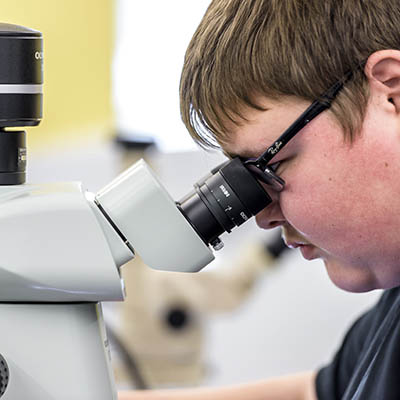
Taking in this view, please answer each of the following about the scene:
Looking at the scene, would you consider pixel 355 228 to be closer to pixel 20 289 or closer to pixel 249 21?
pixel 249 21

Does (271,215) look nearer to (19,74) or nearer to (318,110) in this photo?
(318,110)

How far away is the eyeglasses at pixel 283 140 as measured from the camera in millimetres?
795

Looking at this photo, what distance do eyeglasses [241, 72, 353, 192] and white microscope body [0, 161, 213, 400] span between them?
107 mm

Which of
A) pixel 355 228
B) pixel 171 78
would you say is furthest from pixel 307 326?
pixel 355 228

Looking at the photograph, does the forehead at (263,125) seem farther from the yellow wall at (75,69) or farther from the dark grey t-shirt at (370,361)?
the yellow wall at (75,69)

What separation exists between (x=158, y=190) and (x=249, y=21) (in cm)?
21

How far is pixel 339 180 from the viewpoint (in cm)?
82

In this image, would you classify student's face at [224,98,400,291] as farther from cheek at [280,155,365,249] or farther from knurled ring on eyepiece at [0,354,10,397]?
knurled ring on eyepiece at [0,354,10,397]

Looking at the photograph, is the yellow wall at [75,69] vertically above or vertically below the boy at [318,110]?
below

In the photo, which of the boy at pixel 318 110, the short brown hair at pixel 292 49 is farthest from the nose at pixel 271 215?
the short brown hair at pixel 292 49

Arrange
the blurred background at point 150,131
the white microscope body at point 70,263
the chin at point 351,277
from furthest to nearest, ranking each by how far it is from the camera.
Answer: the blurred background at point 150,131 < the chin at point 351,277 < the white microscope body at point 70,263

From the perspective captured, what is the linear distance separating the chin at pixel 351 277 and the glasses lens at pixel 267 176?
13 centimetres

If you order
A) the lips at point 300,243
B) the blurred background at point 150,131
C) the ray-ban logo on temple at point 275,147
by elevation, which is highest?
the ray-ban logo on temple at point 275,147

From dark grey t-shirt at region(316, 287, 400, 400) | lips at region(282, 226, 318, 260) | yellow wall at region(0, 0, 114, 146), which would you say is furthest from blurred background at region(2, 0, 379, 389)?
lips at region(282, 226, 318, 260)
